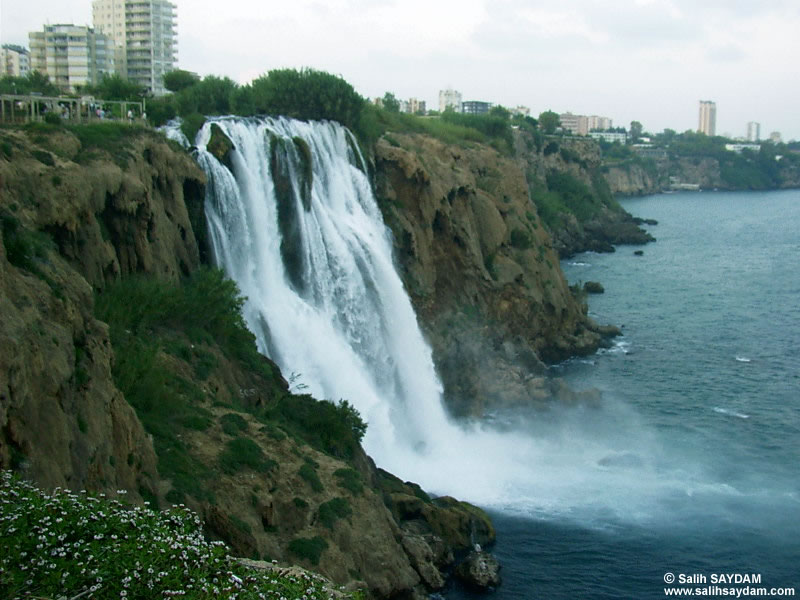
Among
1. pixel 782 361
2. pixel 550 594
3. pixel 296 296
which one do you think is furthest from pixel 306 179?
pixel 782 361

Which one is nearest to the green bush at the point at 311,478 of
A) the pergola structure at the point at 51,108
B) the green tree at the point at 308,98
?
the pergola structure at the point at 51,108

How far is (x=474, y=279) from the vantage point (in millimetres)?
40562

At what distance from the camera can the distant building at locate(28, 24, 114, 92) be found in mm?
99688

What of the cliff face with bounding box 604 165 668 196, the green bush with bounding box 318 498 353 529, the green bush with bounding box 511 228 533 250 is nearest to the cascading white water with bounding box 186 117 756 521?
the green bush with bounding box 318 498 353 529

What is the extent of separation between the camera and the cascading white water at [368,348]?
85.4ft

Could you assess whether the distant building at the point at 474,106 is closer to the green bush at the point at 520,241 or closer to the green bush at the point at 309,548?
the green bush at the point at 520,241

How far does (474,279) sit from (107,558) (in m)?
32.3

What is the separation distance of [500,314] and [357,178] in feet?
32.7

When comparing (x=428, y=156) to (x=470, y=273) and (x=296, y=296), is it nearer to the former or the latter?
(x=470, y=273)

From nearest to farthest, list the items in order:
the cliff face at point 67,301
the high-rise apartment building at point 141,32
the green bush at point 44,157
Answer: the cliff face at point 67,301 → the green bush at point 44,157 → the high-rise apartment building at point 141,32

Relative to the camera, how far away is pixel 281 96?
39.7 meters

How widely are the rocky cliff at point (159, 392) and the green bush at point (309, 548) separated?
29 millimetres

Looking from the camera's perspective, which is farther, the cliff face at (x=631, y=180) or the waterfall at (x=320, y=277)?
the cliff face at (x=631, y=180)

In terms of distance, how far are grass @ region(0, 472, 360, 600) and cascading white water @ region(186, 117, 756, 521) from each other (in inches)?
604
